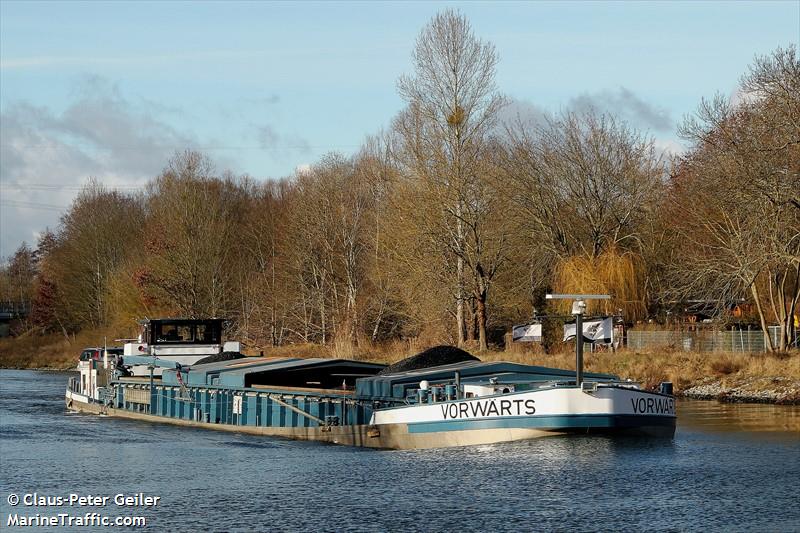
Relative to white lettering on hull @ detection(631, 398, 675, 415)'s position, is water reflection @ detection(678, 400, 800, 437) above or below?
below

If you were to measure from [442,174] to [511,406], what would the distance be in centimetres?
3293

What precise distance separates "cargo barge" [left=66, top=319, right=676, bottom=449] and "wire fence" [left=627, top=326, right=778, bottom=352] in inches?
841

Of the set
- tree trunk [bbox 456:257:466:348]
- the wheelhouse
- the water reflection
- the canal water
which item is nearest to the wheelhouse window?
the wheelhouse

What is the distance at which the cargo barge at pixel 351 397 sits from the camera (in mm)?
28703

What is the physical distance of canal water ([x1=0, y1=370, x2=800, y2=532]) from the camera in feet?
70.9

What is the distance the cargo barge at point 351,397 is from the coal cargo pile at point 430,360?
27 centimetres

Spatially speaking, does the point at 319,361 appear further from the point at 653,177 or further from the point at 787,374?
the point at 653,177

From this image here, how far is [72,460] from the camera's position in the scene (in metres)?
31.5

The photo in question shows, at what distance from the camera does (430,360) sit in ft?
121

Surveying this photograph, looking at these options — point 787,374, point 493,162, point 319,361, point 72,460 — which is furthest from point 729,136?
point 72,460

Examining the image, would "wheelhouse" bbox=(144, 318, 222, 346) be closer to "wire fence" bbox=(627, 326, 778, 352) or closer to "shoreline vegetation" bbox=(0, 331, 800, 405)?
"shoreline vegetation" bbox=(0, 331, 800, 405)

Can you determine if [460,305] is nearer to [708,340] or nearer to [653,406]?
[708,340]

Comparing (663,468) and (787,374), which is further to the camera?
(787,374)

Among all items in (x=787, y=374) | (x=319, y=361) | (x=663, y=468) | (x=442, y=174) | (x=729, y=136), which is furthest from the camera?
(x=442, y=174)
